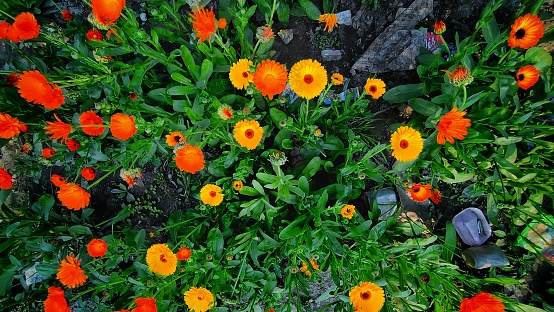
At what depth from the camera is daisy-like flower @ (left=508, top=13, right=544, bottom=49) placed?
197cm

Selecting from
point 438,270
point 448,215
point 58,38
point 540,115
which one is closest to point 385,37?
point 540,115

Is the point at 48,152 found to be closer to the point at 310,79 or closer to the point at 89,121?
the point at 89,121

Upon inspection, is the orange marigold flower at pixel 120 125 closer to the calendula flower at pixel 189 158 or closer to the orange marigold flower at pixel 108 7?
the calendula flower at pixel 189 158

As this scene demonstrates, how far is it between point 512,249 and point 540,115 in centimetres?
103

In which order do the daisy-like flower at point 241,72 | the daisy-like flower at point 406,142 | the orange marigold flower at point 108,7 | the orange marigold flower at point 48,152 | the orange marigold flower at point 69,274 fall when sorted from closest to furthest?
the orange marigold flower at point 108,7, the daisy-like flower at point 406,142, the orange marigold flower at point 69,274, the daisy-like flower at point 241,72, the orange marigold flower at point 48,152

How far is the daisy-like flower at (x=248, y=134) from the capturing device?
2.17 metres

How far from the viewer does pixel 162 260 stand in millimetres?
2182

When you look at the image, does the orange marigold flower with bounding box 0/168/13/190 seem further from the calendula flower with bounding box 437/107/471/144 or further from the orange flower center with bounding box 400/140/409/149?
the calendula flower with bounding box 437/107/471/144

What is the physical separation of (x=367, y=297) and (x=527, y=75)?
153cm

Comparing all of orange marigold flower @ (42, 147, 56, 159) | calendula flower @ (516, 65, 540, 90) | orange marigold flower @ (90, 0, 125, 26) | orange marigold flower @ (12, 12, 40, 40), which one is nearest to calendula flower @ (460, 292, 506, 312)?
calendula flower @ (516, 65, 540, 90)

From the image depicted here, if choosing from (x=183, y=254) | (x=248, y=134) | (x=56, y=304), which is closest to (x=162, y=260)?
(x=183, y=254)

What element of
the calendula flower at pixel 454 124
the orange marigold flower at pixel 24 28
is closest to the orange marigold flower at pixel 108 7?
the orange marigold flower at pixel 24 28

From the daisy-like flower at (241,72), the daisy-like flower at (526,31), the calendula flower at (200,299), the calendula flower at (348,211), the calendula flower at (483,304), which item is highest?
the daisy-like flower at (526,31)

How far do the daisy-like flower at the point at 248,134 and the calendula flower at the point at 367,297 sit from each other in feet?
3.14
